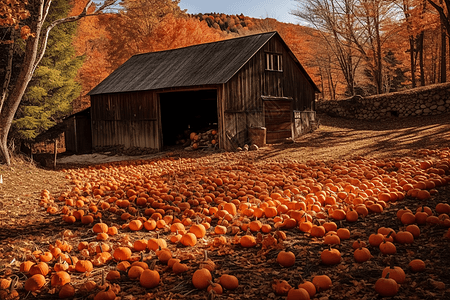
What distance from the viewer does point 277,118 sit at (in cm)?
1834

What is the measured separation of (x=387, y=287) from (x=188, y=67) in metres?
16.1

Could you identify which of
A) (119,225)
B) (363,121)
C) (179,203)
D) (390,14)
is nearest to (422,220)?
(179,203)

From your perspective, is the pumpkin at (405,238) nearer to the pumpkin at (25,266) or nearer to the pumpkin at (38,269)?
the pumpkin at (38,269)

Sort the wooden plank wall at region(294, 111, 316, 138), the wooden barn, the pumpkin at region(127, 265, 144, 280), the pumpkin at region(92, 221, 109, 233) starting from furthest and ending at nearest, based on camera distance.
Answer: the wooden plank wall at region(294, 111, 316, 138)
the wooden barn
the pumpkin at region(92, 221, 109, 233)
the pumpkin at region(127, 265, 144, 280)

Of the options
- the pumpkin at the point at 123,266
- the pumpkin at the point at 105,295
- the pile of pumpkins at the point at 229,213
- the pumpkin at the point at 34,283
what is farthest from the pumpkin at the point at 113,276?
the pumpkin at the point at 34,283

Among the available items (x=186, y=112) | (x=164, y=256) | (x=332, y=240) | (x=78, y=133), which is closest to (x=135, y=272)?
(x=164, y=256)

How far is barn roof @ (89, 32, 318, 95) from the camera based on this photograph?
1605cm

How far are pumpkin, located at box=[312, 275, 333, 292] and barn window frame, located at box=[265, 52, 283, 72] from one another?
1549 cm

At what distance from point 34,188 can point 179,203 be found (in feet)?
13.7

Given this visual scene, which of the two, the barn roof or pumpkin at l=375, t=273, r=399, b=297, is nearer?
pumpkin at l=375, t=273, r=399, b=297

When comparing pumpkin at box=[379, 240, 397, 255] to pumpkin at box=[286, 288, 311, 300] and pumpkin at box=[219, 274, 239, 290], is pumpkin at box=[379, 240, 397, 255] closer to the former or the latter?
pumpkin at box=[286, 288, 311, 300]

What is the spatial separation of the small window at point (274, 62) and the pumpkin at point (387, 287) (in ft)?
51.4

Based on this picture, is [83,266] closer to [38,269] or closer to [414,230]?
[38,269]

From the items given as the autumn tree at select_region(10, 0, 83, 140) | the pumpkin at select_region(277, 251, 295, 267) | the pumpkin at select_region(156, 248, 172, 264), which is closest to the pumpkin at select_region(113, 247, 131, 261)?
the pumpkin at select_region(156, 248, 172, 264)
